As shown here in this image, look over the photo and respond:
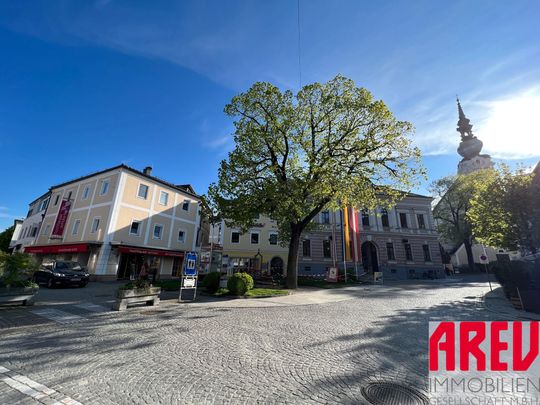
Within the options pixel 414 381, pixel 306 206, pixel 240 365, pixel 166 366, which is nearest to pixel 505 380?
pixel 414 381

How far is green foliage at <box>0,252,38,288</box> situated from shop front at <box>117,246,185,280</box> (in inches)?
515

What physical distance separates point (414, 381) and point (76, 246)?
2805cm

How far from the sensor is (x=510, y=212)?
501 inches

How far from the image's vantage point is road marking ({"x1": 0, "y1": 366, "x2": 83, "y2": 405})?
3.19m

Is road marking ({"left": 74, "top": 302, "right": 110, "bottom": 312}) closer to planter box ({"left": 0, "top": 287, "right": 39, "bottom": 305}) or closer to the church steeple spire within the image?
planter box ({"left": 0, "top": 287, "right": 39, "bottom": 305})

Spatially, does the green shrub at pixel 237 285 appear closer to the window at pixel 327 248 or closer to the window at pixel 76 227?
the window at pixel 327 248

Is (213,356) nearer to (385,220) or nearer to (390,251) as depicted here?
(390,251)

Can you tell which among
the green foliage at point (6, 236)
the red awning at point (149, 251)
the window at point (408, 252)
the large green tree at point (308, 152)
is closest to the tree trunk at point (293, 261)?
the large green tree at point (308, 152)

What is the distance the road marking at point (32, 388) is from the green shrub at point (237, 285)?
387 inches

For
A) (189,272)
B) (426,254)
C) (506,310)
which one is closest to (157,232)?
(189,272)

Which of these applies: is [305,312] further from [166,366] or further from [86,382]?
Result: [86,382]

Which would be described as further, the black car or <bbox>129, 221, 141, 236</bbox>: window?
<bbox>129, 221, 141, 236</bbox>: window

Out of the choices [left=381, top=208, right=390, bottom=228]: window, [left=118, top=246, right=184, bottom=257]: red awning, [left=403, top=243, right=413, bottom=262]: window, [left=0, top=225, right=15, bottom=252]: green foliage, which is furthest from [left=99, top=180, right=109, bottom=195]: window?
[left=0, top=225, right=15, bottom=252]: green foliage

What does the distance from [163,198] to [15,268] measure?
2057 cm
